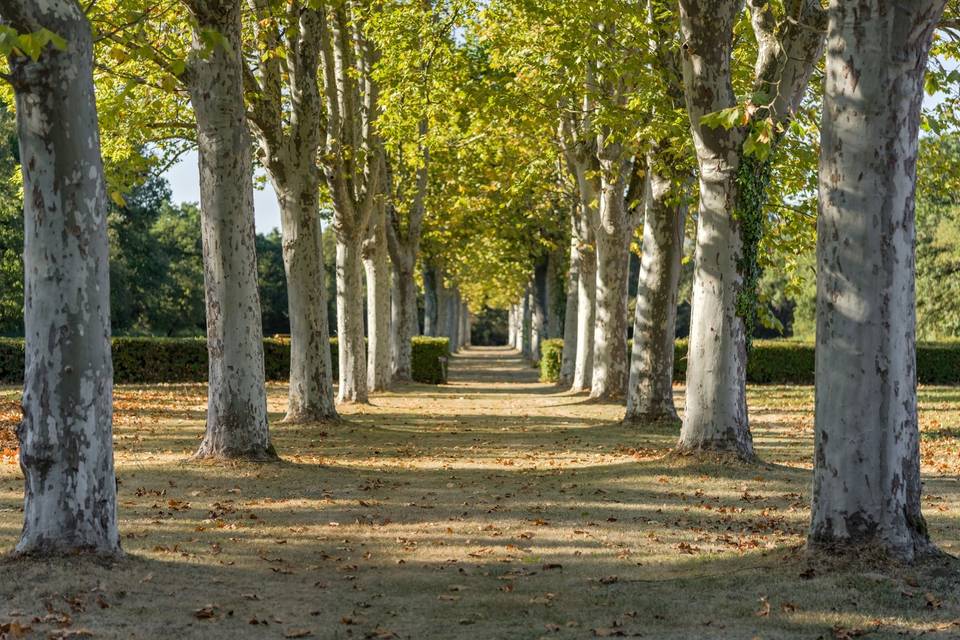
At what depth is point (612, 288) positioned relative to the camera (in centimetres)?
2231

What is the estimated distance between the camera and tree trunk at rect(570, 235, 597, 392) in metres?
25.9

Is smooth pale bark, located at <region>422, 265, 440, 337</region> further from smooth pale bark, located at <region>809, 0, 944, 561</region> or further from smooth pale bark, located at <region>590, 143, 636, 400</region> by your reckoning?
smooth pale bark, located at <region>809, 0, 944, 561</region>

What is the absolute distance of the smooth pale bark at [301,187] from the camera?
637 inches

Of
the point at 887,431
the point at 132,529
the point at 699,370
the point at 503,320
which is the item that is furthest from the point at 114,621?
the point at 503,320

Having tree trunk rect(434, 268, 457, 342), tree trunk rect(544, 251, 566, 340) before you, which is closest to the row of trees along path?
tree trunk rect(544, 251, 566, 340)

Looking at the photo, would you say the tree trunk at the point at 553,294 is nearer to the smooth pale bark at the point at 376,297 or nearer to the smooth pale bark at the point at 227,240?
the smooth pale bark at the point at 376,297

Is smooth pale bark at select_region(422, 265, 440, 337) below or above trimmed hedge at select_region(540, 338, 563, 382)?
above

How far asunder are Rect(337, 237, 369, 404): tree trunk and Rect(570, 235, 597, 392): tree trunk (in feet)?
21.3

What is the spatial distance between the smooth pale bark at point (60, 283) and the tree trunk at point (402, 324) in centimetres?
2428

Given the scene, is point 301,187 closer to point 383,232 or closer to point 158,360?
point 383,232

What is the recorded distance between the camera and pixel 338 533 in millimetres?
8930

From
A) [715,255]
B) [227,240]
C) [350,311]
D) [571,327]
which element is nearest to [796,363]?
[571,327]

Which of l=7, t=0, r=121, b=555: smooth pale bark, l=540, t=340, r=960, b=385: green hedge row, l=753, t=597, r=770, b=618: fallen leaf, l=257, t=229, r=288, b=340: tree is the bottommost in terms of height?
l=753, t=597, r=770, b=618: fallen leaf

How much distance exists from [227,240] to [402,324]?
1989 centimetres
